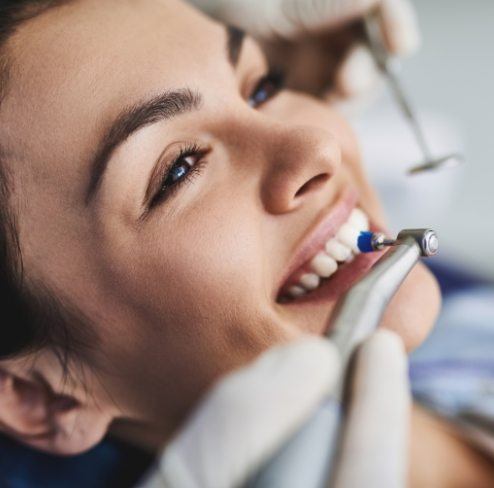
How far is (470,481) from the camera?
107 centimetres

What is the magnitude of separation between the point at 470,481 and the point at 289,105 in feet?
2.50

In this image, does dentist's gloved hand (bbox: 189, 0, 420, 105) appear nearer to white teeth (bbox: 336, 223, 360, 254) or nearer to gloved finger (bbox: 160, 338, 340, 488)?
white teeth (bbox: 336, 223, 360, 254)

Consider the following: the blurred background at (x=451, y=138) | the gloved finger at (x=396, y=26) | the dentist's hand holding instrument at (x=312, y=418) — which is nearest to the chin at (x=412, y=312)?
the dentist's hand holding instrument at (x=312, y=418)

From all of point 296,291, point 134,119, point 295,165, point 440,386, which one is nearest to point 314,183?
point 295,165

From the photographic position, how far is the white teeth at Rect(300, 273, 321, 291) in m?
0.87

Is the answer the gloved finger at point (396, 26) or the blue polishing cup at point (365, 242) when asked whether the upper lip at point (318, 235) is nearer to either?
the blue polishing cup at point (365, 242)

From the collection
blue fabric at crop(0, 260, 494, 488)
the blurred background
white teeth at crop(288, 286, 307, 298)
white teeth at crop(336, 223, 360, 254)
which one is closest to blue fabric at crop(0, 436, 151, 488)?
blue fabric at crop(0, 260, 494, 488)

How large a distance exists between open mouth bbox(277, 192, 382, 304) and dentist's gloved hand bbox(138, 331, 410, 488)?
24 cm

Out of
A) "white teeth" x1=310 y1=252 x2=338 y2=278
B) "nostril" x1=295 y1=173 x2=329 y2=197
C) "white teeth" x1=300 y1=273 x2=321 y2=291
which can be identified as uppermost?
"nostril" x1=295 y1=173 x2=329 y2=197

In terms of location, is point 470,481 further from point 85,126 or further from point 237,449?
point 85,126

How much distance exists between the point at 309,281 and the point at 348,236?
9cm

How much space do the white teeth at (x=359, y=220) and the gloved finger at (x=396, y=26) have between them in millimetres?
566

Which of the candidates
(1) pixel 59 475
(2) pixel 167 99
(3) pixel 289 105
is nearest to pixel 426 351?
(3) pixel 289 105

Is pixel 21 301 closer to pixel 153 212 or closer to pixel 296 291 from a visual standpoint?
pixel 153 212
